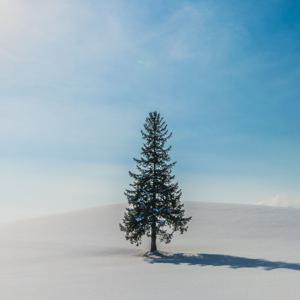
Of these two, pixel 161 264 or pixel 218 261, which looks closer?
pixel 161 264

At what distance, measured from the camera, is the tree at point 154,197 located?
1193 inches

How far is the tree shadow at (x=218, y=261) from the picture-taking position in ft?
76.2

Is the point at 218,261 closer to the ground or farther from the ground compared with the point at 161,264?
farther from the ground

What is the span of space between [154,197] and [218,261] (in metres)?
7.87

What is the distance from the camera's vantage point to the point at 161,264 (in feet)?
81.4

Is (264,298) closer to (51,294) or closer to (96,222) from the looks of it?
(51,294)

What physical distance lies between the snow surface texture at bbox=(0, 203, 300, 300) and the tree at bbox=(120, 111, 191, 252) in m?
2.26

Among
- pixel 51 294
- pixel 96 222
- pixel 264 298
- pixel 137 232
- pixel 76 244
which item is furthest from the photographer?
pixel 96 222

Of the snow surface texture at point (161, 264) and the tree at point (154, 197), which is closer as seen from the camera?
the snow surface texture at point (161, 264)

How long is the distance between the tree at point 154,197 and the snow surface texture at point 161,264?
2260 millimetres

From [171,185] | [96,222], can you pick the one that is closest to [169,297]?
[171,185]

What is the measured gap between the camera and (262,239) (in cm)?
4050

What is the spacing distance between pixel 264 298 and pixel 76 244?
29.1 meters

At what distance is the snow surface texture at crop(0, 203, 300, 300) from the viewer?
15.8 metres
